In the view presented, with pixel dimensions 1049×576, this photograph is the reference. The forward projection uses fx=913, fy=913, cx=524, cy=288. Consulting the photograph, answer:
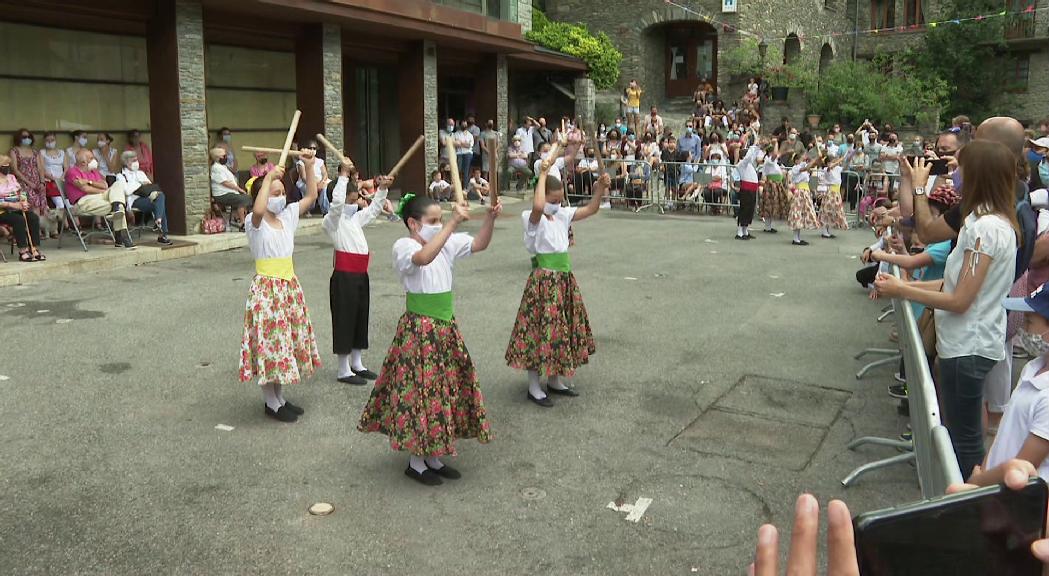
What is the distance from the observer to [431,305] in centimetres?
548

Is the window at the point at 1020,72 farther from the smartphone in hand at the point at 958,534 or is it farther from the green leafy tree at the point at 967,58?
the smartphone in hand at the point at 958,534

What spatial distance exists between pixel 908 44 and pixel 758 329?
34.6 meters

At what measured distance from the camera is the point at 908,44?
1538 inches

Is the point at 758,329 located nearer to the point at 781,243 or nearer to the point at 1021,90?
the point at 781,243

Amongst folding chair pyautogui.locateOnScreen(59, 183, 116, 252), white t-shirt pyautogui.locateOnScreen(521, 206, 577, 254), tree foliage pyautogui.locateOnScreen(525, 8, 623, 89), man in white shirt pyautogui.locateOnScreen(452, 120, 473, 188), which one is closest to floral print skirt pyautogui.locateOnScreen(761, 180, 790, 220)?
man in white shirt pyautogui.locateOnScreen(452, 120, 473, 188)

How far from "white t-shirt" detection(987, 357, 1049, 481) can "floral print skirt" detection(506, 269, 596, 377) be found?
12.7ft

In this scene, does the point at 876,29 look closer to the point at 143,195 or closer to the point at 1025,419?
the point at 143,195

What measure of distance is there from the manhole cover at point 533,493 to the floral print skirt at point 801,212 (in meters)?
11.6

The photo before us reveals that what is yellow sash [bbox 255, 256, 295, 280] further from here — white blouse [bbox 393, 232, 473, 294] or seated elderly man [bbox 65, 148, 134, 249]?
seated elderly man [bbox 65, 148, 134, 249]

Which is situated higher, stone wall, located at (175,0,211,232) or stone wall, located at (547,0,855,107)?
stone wall, located at (547,0,855,107)

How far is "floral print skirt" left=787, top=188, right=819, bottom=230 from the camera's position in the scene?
1580 centimetres

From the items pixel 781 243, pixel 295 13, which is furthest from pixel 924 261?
pixel 295 13

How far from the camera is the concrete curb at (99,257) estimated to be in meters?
11.5

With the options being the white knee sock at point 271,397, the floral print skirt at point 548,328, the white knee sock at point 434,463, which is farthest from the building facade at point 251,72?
the white knee sock at point 434,463
